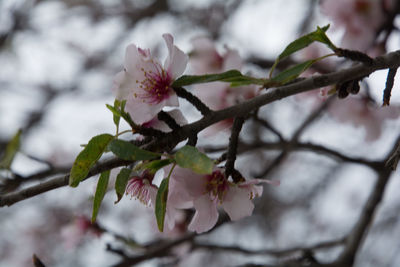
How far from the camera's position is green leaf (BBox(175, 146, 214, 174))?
2.24 ft

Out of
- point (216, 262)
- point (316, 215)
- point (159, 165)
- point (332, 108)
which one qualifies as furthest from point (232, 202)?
point (316, 215)

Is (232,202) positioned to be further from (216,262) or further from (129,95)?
(216,262)

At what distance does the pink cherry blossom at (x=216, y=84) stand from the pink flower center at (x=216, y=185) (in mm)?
225

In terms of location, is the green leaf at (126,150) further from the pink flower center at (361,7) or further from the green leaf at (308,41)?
the pink flower center at (361,7)

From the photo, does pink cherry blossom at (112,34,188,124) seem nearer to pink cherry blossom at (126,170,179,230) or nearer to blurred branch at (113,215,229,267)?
pink cherry blossom at (126,170,179,230)

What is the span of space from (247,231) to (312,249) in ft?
7.84

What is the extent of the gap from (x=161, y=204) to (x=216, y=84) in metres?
0.54

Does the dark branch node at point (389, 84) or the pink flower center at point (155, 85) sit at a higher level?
the pink flower center at point (155, 85)

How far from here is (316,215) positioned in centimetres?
467

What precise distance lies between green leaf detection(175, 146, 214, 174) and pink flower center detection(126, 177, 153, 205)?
20 centimetres

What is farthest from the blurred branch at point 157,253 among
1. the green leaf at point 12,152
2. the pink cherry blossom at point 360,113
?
the pink cherry blossom at point 360,113

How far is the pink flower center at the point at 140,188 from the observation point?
2.96 feet

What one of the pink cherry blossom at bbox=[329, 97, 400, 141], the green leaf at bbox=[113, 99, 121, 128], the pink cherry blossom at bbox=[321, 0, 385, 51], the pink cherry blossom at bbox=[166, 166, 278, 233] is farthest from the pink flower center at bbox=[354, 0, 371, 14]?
the green leaf at bbox=[113, 99, 121, 128]

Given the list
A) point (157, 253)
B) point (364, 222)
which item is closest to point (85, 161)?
point (157, 253)
